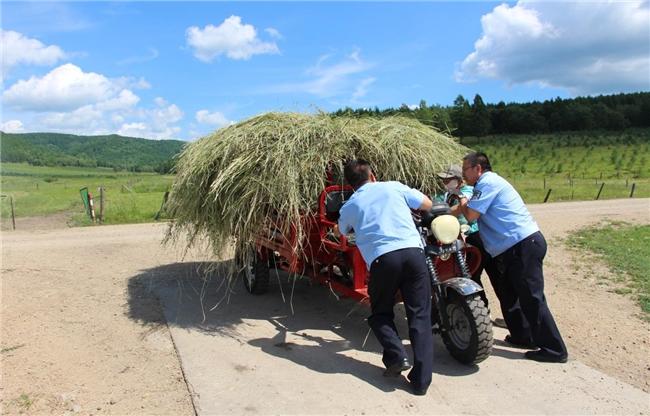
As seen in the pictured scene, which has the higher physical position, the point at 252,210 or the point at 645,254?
the point at 252,210

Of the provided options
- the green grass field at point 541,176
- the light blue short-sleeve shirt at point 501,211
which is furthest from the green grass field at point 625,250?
the green grass field at point 541,176

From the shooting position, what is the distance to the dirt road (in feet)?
12.6

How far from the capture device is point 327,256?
219 inches

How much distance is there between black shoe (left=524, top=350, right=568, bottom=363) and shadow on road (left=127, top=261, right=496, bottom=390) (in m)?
0.61

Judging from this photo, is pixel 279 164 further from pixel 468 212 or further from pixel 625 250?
pixel 625 250

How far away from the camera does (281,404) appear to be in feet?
12.3

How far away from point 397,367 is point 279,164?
2.36 metres

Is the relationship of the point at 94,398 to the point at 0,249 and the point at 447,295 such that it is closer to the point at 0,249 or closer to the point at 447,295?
the point at 447,295

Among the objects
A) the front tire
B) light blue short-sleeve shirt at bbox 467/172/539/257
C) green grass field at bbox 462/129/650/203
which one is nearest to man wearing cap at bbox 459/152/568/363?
light blue short-sleeve shirt at bbox 467/172/539/257

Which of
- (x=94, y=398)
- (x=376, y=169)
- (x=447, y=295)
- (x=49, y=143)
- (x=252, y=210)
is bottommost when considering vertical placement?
(x=94, y=398)

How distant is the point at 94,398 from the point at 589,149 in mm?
52110

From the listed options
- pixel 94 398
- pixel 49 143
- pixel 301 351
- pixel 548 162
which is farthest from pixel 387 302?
pixel 49 143

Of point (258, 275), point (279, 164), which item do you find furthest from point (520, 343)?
point (258, 275)

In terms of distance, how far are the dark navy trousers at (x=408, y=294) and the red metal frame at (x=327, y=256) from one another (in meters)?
0.69
